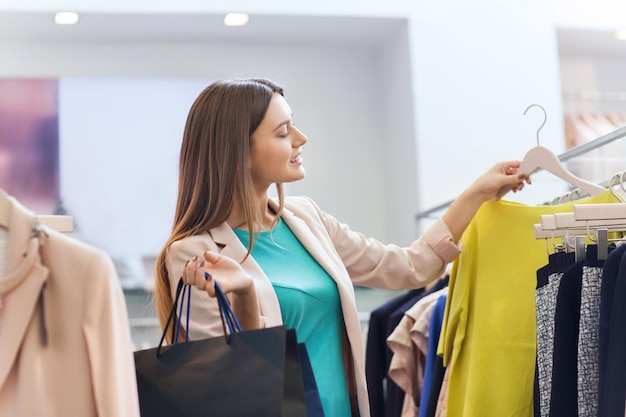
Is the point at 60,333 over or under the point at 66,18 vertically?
under

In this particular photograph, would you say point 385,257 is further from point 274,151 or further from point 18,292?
point 18,292

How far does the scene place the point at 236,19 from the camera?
16.4 feet

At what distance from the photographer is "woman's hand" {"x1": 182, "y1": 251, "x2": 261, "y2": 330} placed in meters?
1.53

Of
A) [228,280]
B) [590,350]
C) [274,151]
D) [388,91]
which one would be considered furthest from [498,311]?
[388,91]

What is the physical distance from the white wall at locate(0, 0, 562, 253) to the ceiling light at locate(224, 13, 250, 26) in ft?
0.20

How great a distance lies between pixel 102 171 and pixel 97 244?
410 mm

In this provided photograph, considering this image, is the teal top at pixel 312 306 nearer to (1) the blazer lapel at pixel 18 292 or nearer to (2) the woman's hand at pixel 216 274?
(2) the woman's hand at pixel 216 274

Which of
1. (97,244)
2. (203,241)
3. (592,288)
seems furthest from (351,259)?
(97,244)

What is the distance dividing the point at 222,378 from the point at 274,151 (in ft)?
2.39

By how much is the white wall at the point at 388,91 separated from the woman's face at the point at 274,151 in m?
2.91

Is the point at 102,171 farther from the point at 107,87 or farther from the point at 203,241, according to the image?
the point at 203,241

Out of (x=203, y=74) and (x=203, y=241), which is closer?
(x=203, y=241)

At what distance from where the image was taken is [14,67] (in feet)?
16.6

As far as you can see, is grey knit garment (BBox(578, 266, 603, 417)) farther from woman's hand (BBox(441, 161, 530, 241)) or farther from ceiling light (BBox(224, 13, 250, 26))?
ceiling light (BBox(224, 13, 250, 26))
